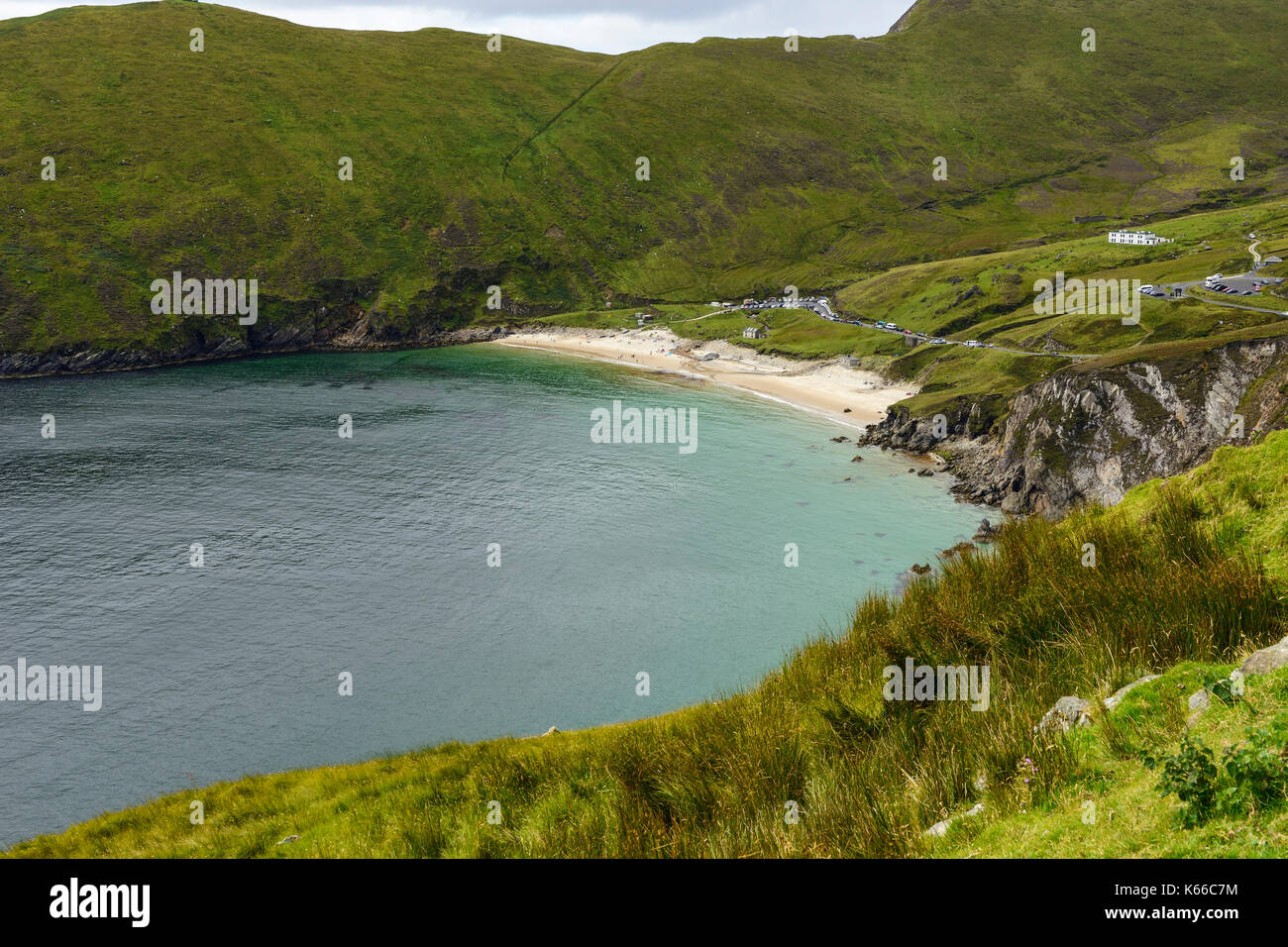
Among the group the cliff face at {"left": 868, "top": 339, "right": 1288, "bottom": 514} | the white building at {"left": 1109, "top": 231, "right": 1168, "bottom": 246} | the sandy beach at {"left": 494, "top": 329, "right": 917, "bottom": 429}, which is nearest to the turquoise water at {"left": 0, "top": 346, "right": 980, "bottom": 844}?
the cliff face at {"left": 868, "top": 339, "right": 1288, "bottom": 514}

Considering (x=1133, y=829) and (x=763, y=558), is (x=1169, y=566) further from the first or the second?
(x=763, y=558)

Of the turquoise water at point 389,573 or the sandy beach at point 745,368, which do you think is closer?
the turquoise water at point 389,573

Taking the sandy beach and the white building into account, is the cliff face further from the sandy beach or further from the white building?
the white building

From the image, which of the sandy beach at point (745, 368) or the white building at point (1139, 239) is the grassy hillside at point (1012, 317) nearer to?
the white building at point (1139, 239)

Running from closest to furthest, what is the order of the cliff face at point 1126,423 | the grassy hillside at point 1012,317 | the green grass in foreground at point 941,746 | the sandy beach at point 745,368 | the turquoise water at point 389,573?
1. the green grass in foreground at point 941,746
2. the turquoise water at point 389,573
3. the cliff face at point 1126,423
4. the grassy hillside at point 1012,317
5. the sandy beach at point 745,368

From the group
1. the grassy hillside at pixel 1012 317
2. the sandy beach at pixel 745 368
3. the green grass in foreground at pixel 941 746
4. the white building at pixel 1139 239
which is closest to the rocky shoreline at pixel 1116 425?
the grassy hillside at pixel 1012 317
